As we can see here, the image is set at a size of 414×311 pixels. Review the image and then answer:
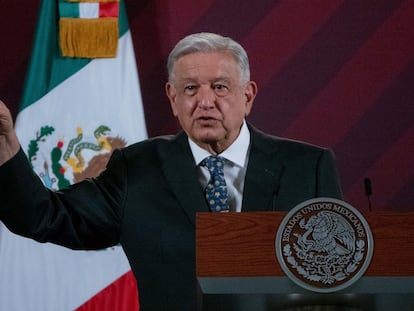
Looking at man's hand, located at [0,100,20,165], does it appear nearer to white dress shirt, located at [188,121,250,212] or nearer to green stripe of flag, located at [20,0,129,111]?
white dress shirt, located at [188,121,250,212]

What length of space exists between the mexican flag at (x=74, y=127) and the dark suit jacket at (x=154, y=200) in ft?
3.76

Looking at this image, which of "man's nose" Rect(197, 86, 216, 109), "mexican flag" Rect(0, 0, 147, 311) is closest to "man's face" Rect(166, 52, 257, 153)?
A: "man's nose" Rect(197, 86, 216, 109)

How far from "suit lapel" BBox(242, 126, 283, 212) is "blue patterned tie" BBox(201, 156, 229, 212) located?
2.2 inches

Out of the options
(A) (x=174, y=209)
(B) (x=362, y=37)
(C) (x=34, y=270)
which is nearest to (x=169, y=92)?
(A) (x=174, y=209)

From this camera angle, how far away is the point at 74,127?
3535mm

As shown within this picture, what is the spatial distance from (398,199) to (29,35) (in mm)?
1747

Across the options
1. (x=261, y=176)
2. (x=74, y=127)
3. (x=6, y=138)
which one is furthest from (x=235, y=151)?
(x=74, y=127)

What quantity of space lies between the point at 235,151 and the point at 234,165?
A: 5 cm

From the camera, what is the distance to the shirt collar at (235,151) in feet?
7.67

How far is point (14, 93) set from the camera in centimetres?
365

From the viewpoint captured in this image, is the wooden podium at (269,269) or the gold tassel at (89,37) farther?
the gold tassel at (89,37)

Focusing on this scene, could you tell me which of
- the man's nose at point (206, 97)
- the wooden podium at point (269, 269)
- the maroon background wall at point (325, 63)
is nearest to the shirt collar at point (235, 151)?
the man's nose at point (206, 97)

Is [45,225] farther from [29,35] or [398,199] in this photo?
[398,199]

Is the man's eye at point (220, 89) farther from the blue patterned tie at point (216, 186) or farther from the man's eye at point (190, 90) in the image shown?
the blue patterned tie at point (216, 186)
